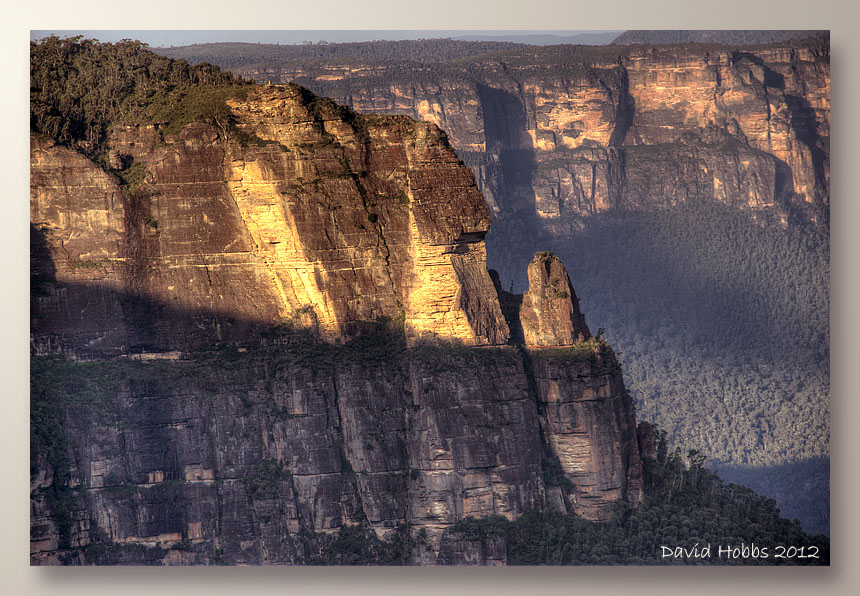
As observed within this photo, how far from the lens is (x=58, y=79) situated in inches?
1193

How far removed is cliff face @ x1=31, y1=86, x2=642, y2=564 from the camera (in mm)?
28766

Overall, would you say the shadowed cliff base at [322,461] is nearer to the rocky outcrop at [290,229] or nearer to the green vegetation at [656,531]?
the green vegetation at [656,531]

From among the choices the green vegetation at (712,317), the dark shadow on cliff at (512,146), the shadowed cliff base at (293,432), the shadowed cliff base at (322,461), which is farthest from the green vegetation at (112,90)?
the dark shadow on cliff at (512,146)

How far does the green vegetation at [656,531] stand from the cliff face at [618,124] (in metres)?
16.8

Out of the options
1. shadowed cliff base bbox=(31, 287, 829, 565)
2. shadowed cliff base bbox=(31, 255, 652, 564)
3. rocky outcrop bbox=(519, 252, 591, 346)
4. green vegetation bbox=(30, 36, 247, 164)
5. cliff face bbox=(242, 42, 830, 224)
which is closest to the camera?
shadowed cliff base bbox=(31, 287, 829, 565)

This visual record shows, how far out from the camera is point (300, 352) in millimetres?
29578

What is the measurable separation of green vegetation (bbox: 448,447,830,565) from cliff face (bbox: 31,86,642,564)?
34 centimetres

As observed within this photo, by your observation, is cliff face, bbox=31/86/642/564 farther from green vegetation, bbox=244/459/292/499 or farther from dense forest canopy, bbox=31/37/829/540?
dense forest canopy, bbox=31/37/829/540

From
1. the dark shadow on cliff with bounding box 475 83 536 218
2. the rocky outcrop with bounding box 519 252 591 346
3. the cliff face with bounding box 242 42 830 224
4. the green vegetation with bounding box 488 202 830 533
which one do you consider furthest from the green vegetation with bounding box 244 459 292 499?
the dark shadow on cliff with bounding box 475 83 536 218

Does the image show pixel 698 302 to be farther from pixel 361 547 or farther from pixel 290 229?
pixel 361 547

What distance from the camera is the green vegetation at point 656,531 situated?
89.6ft

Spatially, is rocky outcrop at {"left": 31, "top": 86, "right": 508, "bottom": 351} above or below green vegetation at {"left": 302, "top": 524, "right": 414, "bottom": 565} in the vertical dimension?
above

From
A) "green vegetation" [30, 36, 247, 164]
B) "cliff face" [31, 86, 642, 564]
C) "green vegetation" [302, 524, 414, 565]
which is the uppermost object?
"green vegetation" [30, 36, 247, 164]

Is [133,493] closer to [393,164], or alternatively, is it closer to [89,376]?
[89,376]
